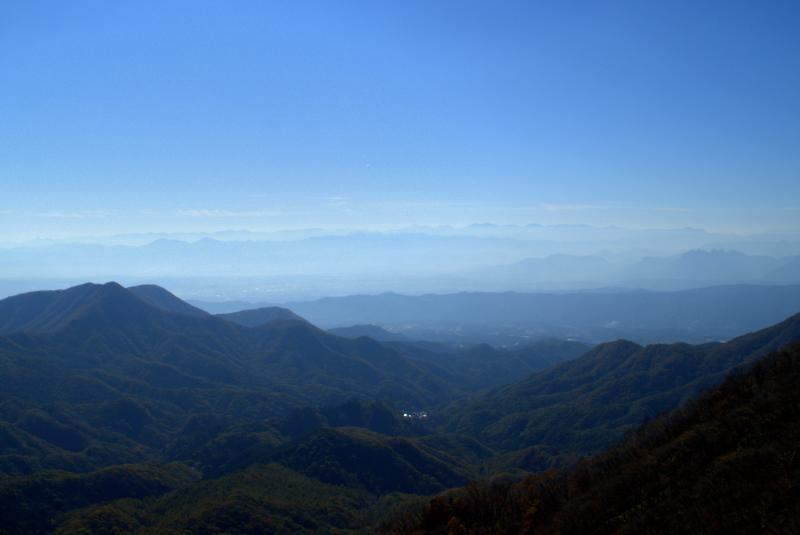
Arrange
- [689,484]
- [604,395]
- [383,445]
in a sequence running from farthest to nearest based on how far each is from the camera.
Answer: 1. [604,395]
2. [383,445]
3. [689,484]

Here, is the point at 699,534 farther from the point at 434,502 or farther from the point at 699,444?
the point at 434,502

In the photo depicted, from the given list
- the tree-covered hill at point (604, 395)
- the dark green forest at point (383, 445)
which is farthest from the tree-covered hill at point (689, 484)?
the tree-covered hill at point (604, 395)

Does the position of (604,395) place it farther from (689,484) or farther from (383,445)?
(689,484)

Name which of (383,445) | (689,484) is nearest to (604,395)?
(383,445)

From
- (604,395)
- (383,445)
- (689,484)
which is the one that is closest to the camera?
(689,484)

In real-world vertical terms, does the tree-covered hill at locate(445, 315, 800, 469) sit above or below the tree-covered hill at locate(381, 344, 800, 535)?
below

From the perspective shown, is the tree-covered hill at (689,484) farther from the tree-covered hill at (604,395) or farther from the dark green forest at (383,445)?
the tree-covered hill at (604,395)

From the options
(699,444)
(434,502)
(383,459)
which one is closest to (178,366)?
(383,459)

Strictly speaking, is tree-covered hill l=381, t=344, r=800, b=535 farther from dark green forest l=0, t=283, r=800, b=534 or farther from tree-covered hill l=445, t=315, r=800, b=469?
tree-covered hill l=445, t=315, r=800, b=469

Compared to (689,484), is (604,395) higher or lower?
lower

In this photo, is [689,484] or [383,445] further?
[383,445]

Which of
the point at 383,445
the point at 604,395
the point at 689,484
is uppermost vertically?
the point at 689,484

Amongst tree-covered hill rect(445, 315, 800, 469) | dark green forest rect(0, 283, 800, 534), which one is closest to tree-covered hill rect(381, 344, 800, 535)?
dark green forest rect(0, 283, 800, 534)

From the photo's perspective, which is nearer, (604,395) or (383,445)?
(383,445)
